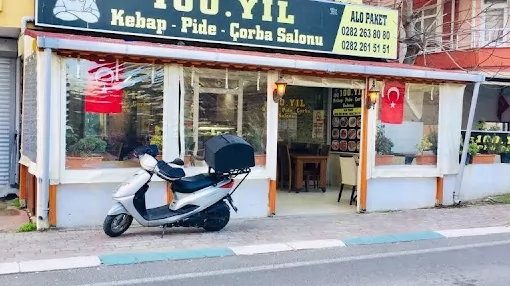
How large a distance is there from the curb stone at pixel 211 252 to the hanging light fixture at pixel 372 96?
272cm

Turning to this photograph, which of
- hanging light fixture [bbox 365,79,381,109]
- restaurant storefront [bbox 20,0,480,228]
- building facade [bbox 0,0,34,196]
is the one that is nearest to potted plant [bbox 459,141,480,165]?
restaurant storefront [bbox 20,0,480,228]

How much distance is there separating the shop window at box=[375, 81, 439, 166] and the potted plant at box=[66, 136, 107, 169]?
526cm

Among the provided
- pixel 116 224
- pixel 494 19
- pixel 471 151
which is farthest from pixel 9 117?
pixel 494 19

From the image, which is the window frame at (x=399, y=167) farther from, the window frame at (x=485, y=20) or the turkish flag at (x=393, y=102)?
the window frame at (x=485, y=20)

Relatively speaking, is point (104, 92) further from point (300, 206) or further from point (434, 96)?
point (434, 96)

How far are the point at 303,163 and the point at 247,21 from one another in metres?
4.02

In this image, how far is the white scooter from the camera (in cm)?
749

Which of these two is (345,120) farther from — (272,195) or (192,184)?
(192,184)

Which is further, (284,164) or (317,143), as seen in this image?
(317,143)

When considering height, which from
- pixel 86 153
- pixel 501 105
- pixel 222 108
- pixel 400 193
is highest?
pixel 501 105

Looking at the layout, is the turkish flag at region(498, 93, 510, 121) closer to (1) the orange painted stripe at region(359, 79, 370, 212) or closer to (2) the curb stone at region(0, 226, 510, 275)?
(1) the orange painted stripe at region(359, 79, 370, 212)

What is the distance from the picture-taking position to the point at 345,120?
1356 centimetres

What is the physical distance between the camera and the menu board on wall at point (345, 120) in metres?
13.2

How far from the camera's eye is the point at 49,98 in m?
7.79
